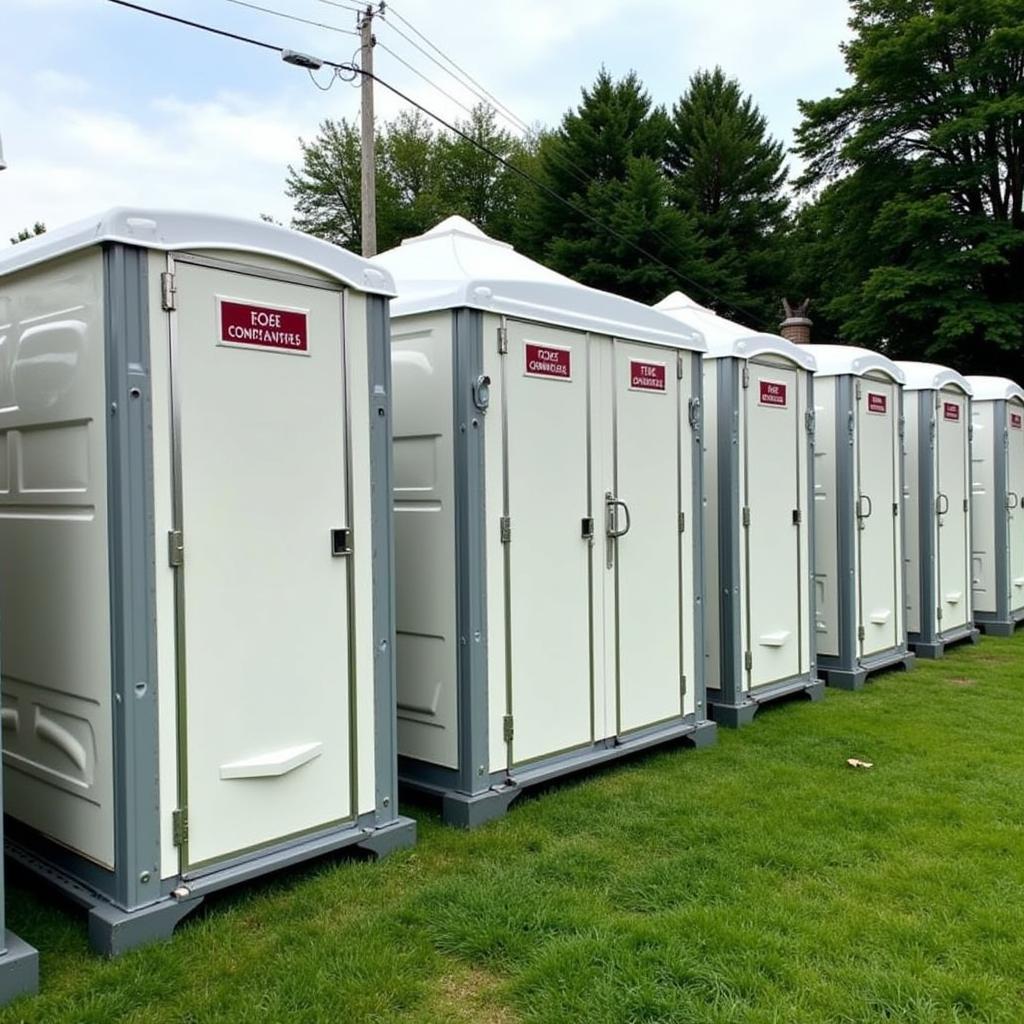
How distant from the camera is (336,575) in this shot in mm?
3434

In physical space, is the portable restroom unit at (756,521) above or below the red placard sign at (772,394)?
below

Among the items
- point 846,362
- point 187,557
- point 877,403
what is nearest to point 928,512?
point 877,403

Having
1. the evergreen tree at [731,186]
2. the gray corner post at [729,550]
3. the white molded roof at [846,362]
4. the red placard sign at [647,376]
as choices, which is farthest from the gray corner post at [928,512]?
the evergreen tree at [731,186]

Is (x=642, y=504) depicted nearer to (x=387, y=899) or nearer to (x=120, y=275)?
(x=387, y=899)

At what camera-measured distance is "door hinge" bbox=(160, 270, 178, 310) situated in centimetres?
289

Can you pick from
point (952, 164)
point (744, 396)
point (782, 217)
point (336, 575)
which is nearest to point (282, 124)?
point (782, 217)

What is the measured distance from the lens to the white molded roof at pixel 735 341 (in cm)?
563

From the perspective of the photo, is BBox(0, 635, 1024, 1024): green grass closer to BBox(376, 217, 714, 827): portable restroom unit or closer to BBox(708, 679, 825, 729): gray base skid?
BBox(376, 217, 714, 827): portable restroom unit

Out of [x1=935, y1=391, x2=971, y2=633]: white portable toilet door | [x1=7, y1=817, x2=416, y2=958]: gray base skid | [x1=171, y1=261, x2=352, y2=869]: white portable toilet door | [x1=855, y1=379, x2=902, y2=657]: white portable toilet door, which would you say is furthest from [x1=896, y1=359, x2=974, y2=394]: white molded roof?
[x1=7, y1=817, x2=416, y2=958]: gray base skid

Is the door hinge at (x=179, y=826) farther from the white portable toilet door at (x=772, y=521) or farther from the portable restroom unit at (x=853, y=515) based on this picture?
the portable restroom unit at (x=853, y=515)

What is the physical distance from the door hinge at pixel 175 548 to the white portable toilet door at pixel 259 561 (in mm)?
22

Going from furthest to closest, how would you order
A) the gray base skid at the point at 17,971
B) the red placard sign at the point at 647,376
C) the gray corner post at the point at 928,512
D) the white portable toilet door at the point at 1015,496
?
the white portable toilet door at the point at 1015,496, the gray corner post at the point at 928,512, the red placard sign at the point at 647,376, the gray base skid at the point at 17,971

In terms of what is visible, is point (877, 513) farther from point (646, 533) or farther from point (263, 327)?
point (263, 327)

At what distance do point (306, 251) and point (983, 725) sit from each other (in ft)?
15.1
